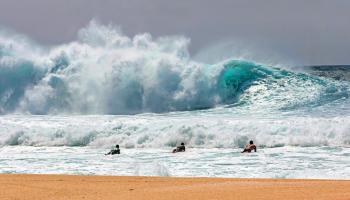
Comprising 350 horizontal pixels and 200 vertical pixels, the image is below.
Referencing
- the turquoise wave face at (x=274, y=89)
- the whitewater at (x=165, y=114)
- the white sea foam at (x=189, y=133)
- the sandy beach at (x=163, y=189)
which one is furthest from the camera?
the turquoise wave face at (x=274, y=89)

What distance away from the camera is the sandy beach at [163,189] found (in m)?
6.81

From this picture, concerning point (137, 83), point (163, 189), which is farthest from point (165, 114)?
Result: point (163, 189)

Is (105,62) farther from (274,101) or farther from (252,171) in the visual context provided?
(252,171)

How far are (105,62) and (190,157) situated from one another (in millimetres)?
20770

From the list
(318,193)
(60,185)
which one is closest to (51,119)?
(60,185)

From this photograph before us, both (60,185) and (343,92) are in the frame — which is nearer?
(60,185)

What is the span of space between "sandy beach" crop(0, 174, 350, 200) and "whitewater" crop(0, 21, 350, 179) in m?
2.95

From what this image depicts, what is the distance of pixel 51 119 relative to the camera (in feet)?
89.1

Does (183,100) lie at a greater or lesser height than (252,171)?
greater

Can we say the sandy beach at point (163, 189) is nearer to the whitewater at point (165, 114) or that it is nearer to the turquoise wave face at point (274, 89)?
the whitewater at point (165, 114)

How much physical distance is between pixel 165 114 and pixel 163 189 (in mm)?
21018

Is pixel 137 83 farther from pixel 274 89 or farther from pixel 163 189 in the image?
pixel 163 189

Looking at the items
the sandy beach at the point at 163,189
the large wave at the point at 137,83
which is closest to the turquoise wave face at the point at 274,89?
the large wave at the point at 137,83

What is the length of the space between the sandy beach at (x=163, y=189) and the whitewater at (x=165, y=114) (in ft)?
9.67
